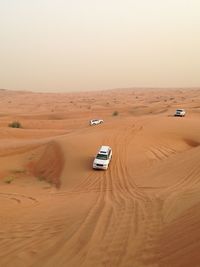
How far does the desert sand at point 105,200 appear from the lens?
10781mm

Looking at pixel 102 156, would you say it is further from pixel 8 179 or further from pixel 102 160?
pixel 8 179

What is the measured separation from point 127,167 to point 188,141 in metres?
10.7

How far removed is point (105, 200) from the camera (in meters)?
18.1

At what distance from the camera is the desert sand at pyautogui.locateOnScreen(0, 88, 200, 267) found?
10.8 meters

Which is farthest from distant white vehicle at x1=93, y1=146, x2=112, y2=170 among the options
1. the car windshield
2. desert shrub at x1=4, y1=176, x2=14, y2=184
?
desert shrub at x1=4, y1=176, x2=14, y2=184

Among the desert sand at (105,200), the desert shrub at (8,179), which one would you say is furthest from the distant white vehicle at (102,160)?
the desert shrub at (8,179)

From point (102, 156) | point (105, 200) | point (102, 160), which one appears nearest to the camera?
point (105, 200)

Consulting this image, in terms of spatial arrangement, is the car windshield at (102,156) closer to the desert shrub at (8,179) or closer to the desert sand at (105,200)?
the desert sand at (105,200)

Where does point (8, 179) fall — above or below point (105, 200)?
below

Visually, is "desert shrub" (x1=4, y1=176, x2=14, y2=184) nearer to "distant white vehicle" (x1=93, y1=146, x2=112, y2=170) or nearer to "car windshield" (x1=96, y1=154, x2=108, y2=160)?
"distant white vehicle" (x1=93, y1=146, x2=112, y2=170)

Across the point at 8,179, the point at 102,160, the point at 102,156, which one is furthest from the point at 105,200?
the point at 8,179

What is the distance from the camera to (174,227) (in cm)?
1153

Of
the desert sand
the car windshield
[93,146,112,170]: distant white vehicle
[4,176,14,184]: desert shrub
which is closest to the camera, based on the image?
the desert sand

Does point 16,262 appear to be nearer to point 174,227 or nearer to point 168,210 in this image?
point 174,227
